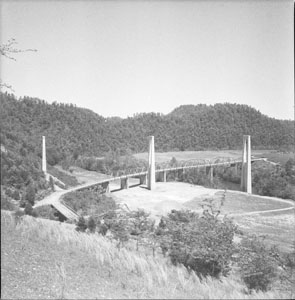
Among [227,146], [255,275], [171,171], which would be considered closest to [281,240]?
[255,275]

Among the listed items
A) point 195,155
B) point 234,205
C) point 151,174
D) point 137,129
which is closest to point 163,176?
point 151,174

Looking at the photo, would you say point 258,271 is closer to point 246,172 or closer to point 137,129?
point 246,172

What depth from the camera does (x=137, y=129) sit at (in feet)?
305

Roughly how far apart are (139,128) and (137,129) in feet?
3.38

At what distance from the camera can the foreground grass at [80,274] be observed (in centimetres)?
621

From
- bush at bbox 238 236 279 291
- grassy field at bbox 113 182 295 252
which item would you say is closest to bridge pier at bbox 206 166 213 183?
grassy field at bbox 113 182 295 252

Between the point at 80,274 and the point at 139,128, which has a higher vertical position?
the point at 139,128

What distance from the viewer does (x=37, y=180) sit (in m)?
29.6

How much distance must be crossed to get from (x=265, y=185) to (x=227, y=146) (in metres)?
44.4

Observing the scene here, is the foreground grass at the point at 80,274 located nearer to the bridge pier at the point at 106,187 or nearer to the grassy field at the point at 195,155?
the bridge pier at the point at 106,187

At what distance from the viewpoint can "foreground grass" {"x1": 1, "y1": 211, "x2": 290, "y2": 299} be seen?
20.4ft

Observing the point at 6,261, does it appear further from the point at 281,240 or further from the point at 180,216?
the point at 281,240

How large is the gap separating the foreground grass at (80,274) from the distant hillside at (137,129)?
40.9 metres

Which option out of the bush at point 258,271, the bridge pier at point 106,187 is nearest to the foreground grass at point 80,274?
the bush at point 258,271
